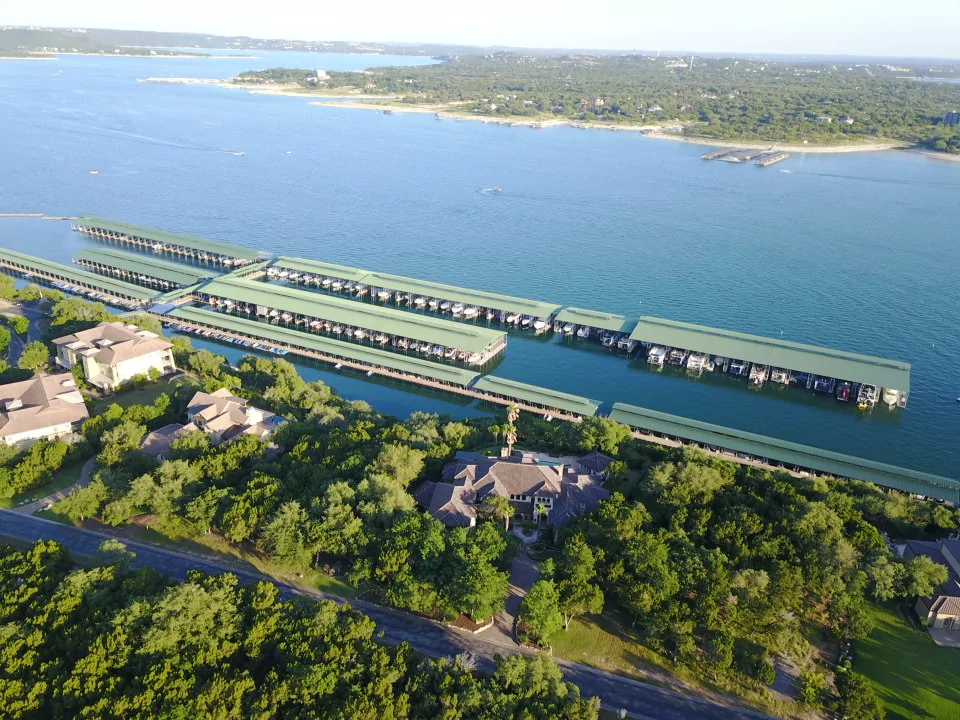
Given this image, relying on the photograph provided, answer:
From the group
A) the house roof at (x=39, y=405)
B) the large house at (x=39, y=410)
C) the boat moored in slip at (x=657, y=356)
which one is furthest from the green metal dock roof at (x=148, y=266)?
the boat moored in slip at (x=657, y=356)

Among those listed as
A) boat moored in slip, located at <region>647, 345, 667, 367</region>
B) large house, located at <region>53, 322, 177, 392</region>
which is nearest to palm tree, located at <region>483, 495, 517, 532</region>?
boat moored in slip, located at <region>647, 345, 667, 367</region>

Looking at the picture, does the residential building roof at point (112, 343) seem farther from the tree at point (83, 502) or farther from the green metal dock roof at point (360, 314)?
the tree at point (83, 502)

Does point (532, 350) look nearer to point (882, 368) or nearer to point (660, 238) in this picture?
point (882, 368)

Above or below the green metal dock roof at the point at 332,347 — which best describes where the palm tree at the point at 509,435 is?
above

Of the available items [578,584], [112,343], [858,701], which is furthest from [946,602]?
[112,343]

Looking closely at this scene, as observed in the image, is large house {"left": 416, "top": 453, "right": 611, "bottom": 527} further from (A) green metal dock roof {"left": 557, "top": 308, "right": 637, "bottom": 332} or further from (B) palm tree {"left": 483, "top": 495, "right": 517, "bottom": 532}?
(A) green metal dock roof {"left": 557, "top": 308, "right": 637, "bottom": 332}

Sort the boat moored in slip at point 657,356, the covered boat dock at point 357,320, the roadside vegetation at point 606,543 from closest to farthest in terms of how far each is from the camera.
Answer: the roadside vegetation at point 606,543
the covered boat dock at point 357,320
the boat moored in slip at point 657,356

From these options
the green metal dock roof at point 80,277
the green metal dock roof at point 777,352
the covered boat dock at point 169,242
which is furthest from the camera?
the covered boat dock at point 169,242
